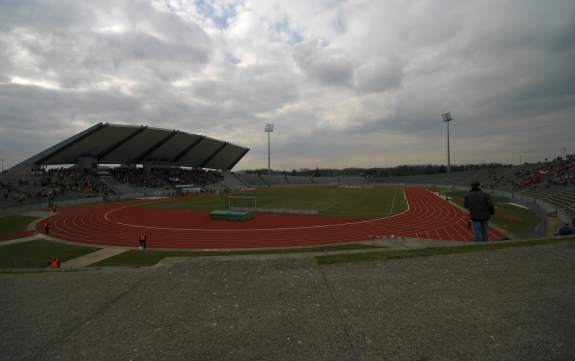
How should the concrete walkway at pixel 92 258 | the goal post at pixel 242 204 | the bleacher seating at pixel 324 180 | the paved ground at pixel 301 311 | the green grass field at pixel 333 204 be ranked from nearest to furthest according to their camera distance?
the paved ground at pixel 301 311 < the concrete walkway at pixel 92 258 < the green grass field at pixel 333 204 < the goal post at pixel 242 204 < the bleacher seating at pixel 324 180

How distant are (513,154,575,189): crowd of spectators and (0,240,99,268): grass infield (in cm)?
4917

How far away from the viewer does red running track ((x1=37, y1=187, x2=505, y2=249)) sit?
1881cm

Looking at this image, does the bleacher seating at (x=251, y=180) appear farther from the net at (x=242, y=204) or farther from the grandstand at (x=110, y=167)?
the net at (x=242, y=204)

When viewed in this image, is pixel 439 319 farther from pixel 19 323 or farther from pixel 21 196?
pixel 21 196

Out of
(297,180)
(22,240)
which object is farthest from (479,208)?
(297,180)

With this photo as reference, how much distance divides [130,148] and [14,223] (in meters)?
34.4

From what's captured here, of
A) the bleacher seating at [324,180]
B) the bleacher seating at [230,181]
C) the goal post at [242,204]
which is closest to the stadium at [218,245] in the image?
the goal post at [242,204]

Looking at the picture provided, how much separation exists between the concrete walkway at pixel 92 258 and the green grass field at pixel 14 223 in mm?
12761

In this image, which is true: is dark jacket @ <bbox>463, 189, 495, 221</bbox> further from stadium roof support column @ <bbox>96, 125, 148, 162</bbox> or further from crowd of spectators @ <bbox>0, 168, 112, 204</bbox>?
stadium roof support column @ <bbox>96, 125, 148, 162</bbox>

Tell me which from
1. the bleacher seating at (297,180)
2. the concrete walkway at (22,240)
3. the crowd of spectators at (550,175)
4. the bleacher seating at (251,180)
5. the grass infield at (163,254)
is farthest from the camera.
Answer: the bleacher seating at (297,180)

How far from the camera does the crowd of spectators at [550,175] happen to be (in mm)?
37125

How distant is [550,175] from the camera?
144 feet

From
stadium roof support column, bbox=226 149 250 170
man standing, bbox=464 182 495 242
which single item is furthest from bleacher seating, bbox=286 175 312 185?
man standing, bbox=464 182 495 242

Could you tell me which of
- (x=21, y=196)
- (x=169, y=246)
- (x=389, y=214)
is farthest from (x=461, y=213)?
(x=21, y=196)
